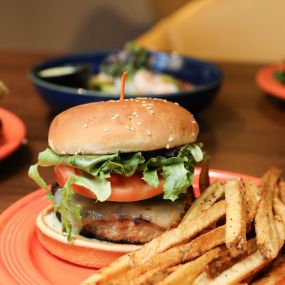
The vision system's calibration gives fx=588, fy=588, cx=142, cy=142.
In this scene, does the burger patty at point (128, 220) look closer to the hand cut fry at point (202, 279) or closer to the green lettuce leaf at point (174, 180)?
the green lettuce leaf at point (174, 180)

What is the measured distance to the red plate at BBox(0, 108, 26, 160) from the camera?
196cm

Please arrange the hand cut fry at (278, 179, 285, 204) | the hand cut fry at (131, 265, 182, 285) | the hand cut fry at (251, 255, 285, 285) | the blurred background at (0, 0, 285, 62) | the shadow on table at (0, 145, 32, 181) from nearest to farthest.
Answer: the hand cut fry at (131, 265, 182, 285) → the hand cut fry at (251, 255, 285, 285) → the hand cut fry at (278, 179, 285, 204) → the shadow on table at (0, 145, 32, 181) → the blurred background at (0, 0, 285, 62)

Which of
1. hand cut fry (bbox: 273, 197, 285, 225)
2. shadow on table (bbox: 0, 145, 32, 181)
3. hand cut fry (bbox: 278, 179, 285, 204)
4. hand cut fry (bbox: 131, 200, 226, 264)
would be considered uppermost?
hand cut fry (bbox: 131, 200, 226, 264)

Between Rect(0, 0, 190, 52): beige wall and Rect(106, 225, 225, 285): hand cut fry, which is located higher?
Rect(106, 225, 225, 285): hand cut fry

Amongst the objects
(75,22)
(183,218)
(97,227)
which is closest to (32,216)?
(97,227)

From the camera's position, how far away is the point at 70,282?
1.33 m

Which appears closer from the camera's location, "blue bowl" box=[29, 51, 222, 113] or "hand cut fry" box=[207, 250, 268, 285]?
"hand cut fry" box=[207, 250, 268, 285]

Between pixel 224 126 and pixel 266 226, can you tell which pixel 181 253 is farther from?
pixel 224 126

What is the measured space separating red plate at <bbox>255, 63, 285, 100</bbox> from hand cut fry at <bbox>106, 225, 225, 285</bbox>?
5.47ft

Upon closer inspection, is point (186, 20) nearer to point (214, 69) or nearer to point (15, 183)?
point (214, 69)

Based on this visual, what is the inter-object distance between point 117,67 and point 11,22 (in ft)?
12.5

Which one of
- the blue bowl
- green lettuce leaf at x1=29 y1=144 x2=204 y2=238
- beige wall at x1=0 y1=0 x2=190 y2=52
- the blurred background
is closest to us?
green lettuce leaf at x1=29 y1=144 x2=204 y2=238

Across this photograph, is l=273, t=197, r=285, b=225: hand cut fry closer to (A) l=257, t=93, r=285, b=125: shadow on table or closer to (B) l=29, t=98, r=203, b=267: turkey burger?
(B) l=29, t=98, r=203, b=267: turkey burger

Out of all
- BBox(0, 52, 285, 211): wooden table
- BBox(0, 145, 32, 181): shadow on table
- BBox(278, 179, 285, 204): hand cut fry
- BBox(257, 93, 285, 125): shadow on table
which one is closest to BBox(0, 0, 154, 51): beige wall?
BBox(0, 52, 285, 211): wooden table
